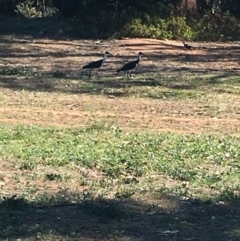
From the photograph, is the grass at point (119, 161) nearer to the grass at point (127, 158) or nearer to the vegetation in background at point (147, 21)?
the grass at point (127, 158)

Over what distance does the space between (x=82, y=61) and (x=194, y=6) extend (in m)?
12.5

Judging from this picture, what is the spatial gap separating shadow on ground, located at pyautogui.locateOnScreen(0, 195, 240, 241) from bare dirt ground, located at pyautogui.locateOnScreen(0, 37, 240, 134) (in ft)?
18.7

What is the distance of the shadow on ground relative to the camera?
647 centimetres

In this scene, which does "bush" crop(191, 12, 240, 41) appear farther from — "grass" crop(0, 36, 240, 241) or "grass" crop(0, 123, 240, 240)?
"grass" crop(0, 123, 240, 240)

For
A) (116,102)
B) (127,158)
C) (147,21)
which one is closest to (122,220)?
(127,158)

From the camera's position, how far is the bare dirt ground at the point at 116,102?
14.0 metres

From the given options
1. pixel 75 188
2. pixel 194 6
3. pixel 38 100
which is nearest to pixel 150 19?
pixel 194 6

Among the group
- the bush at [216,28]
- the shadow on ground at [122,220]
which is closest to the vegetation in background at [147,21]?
the bush at [216,28]

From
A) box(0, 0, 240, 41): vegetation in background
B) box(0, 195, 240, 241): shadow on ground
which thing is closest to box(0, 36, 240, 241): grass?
box(0, 195, 240, 241): shadow on ground

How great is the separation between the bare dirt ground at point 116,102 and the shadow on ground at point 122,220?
5694 mm

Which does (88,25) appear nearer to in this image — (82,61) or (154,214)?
A: (82,61)

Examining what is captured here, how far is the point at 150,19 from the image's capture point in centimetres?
3319

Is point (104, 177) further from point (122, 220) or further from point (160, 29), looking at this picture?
point (160, 29)

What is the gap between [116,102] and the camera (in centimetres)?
1645
